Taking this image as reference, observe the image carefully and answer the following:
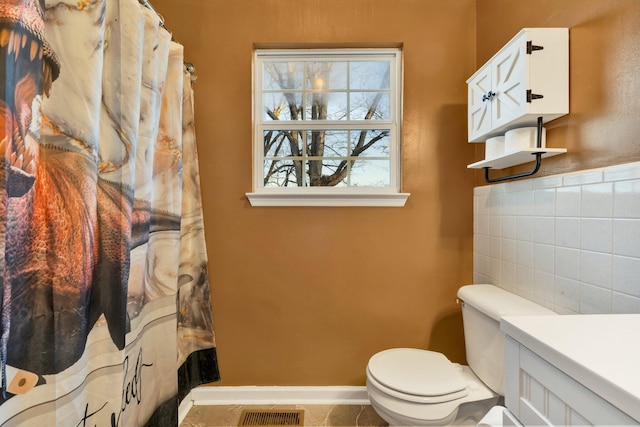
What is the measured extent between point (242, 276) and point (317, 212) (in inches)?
21.5

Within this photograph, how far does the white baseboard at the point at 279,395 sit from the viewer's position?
1.67 m

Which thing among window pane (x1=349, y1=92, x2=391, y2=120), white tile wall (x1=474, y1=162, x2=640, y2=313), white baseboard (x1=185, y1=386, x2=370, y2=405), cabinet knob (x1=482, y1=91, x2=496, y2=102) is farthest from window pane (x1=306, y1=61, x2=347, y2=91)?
white baseboard (x1=185, y1=386, x2=370, y2=405)

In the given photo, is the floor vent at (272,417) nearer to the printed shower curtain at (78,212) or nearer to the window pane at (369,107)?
the printed shower curtain at (78,212)

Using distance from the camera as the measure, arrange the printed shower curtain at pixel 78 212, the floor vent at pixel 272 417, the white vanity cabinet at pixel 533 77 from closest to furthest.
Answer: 1. the printed shower curtain at pixel 78 212
2. the white vanity cabinet at pixel 533 77
3. the floor vent at pixel 272 417

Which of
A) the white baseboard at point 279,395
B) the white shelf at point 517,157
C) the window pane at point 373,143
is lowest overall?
the white baseboard at point 279,395

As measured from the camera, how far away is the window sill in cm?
163

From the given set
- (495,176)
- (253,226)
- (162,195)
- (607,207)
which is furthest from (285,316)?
(607,207)

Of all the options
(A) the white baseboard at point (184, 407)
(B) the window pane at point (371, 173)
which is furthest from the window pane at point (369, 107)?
(A) the white baseboard at point (184, 407)

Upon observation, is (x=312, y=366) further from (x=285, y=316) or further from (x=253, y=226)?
(x=253, y=226)

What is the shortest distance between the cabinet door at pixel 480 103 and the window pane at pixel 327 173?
26.7 inches

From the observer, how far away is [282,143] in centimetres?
176

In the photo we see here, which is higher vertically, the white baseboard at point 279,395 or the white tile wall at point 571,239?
the white tile wall at point 571,239

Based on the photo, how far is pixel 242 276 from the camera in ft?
5.54

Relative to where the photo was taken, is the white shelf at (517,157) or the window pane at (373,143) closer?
the white shelf at (517,157)
